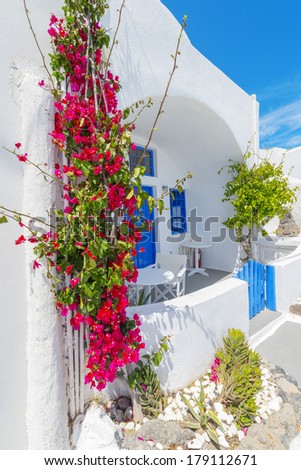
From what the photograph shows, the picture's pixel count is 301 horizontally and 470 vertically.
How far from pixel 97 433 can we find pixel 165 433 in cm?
71

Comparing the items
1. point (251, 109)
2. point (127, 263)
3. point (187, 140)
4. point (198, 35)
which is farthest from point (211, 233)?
point (127, 263)

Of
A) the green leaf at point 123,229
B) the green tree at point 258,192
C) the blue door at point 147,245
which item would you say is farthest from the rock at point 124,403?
the green tree at point 258,192

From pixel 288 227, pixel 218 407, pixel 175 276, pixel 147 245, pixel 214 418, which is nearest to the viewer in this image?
pixel 214 418

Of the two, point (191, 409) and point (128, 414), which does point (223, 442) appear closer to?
point (191, 409)

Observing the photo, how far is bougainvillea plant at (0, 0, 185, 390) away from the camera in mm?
1960

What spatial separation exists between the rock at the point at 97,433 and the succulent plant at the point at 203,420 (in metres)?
0.86

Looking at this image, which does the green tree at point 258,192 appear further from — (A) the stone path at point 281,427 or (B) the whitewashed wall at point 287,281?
(A) the stone path at point 281,427

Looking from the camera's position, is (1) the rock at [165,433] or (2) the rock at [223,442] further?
(2) the rock at [223,442]

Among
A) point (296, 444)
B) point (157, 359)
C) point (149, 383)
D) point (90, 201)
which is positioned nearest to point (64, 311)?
point (90, 201)

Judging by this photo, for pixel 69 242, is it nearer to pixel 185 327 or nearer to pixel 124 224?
pixel 124 224

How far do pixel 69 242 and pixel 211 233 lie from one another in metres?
7.91

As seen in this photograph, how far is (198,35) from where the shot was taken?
204 inches

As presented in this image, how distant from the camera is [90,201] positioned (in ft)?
6.19

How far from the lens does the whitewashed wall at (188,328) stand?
2820 mm
